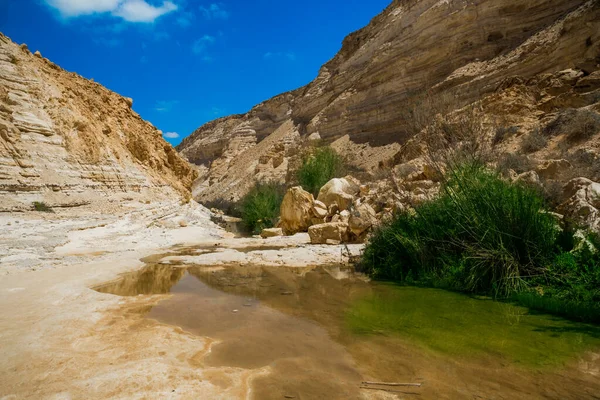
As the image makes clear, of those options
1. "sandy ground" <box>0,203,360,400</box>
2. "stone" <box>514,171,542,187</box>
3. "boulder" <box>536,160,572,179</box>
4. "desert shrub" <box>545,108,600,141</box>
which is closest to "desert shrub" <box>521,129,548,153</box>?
"desert shrub" <box>545,108,600,141</box>

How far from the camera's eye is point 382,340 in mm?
2801

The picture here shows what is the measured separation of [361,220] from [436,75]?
22659 millimetres

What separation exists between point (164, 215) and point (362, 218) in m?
9.55

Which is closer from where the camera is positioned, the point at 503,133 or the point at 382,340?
the point at 382,340

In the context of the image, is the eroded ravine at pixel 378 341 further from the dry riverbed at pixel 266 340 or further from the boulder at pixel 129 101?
the boulder at pixel 129 101

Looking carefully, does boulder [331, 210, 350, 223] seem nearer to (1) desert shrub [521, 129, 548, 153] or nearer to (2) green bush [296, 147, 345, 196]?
(1) desert shrub [521, 129, 548, 153]

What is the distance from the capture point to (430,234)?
525 cm

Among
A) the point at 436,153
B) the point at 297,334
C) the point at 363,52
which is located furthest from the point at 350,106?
the point at 297,334

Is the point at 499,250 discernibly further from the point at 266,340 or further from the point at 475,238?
the point at 266,340

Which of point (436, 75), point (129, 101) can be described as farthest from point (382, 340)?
point (436, 75)

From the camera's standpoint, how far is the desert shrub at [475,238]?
417 centimetres

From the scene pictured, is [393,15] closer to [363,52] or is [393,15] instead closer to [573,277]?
[363,52]

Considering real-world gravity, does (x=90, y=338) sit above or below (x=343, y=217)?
below

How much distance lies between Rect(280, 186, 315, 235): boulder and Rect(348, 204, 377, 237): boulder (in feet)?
11.0
